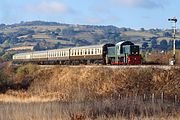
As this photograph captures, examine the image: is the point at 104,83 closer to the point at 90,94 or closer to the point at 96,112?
the point at 90,94

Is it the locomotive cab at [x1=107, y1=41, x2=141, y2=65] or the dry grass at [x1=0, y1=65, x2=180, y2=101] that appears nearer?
the dry grass at [x1=0, y1=65, x2=180, y2=101]

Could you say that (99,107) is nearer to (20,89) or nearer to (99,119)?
(99,119)

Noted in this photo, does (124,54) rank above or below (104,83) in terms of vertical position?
above

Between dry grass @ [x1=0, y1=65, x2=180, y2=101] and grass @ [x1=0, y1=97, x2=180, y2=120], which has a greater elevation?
grass @ [x1=0, y1=97, x2=180, y2=120]

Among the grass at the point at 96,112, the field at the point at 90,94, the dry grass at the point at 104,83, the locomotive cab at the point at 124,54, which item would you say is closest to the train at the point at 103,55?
the locomotive cab at the point at 124,54

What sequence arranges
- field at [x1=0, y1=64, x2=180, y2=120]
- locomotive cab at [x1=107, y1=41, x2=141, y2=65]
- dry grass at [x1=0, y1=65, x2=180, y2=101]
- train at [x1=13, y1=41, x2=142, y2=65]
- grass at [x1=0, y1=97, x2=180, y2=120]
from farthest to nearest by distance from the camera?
1. train at [x1=13, y1=41, x2=142, y2=65]
2. locomotive cab at [x1=107, y1=41, x2=141, y2=65]
3. dry grass at [x1=0, y1=65, x2=180, y2=101]
4. field at [x1=0, y1=64, x2=180, y2=120]
5. grass at [x1=0, y1=97, x2=180, y2=120]

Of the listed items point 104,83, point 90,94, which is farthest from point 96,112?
point 104,83

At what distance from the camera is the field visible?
68.8 ft

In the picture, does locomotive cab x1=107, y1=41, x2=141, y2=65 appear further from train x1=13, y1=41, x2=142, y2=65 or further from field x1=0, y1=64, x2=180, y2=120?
field x1=0, y1=64, x2=180, y2=120

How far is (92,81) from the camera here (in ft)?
159

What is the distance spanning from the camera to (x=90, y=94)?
3569 cm

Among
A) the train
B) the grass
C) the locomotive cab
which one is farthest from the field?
the locomotive cab

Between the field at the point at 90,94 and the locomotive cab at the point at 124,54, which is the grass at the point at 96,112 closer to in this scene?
the field at the point at 90,94

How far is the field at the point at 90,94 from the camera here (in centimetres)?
2098
